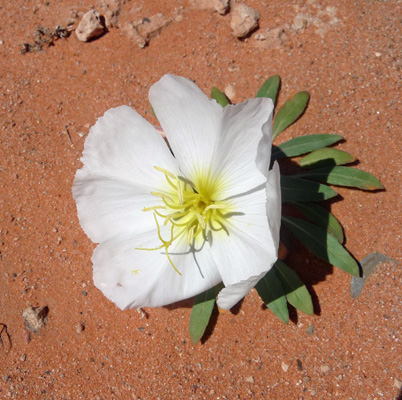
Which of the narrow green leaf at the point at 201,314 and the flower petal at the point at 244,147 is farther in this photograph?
the narrow green leaf at the point at 201,314

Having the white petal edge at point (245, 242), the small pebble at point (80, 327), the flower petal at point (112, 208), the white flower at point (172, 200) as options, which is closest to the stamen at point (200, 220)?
the white flower at point (172, 200)

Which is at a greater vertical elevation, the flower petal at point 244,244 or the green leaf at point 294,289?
the flower petal at point 244,244

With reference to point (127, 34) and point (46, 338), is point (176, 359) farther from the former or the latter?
point (127, 34)

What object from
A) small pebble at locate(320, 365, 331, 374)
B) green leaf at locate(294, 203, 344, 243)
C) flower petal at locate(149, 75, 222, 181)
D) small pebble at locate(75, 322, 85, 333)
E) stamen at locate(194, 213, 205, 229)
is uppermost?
flower petal at locate(149, 75, 222, 181)

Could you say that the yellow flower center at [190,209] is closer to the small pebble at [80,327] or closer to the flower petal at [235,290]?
the flower petal at [235,290]

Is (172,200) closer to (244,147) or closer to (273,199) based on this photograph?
(244,147)

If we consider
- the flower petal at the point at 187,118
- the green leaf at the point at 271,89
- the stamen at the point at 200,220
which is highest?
the flower petal at the point at 187,118

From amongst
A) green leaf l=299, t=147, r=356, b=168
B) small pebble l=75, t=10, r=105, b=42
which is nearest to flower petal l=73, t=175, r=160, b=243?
green leaf l=299, t=147, r=356, b=168

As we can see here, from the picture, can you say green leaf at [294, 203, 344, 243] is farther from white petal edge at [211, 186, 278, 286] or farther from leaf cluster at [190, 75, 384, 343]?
white petal edge at [211, 186, 278, 286]
